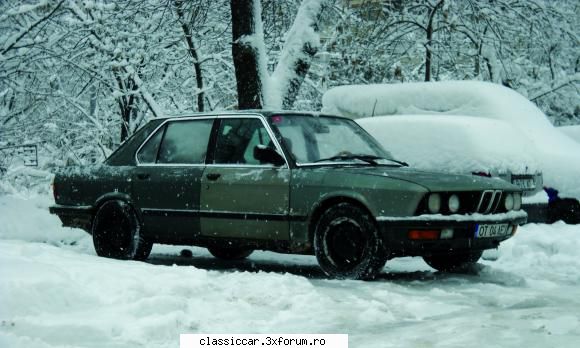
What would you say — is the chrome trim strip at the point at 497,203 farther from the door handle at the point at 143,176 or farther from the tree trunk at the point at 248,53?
the tree trunk at the point at 248,53

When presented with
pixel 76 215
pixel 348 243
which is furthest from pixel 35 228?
pixel 348 243

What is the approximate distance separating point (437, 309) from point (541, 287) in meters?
1.55

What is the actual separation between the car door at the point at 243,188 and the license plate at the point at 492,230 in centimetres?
162

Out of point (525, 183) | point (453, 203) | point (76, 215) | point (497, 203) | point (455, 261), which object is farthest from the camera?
point (525, 183)

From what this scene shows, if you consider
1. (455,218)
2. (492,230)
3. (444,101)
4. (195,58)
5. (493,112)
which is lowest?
(492,230)

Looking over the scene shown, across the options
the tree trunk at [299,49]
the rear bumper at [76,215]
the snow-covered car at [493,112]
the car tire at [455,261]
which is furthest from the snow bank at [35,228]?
the car tire at [455,261]

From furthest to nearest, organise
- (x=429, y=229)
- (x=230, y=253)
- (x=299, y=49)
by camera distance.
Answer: (x=299, y=49) → (x=230, y=253) → (x=429, y=229)

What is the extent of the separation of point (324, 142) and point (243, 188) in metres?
0.85

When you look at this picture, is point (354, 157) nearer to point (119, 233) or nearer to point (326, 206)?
point (326, 206)

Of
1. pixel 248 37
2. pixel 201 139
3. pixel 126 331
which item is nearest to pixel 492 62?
pixel 248 37

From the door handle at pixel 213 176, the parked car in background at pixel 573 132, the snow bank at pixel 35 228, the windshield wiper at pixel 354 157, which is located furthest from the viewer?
the parked car in background at pixel 573 132

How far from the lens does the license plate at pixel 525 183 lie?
32.5 ft

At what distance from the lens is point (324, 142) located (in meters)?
8.33

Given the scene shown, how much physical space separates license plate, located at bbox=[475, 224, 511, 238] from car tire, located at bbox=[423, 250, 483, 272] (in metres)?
0.58
